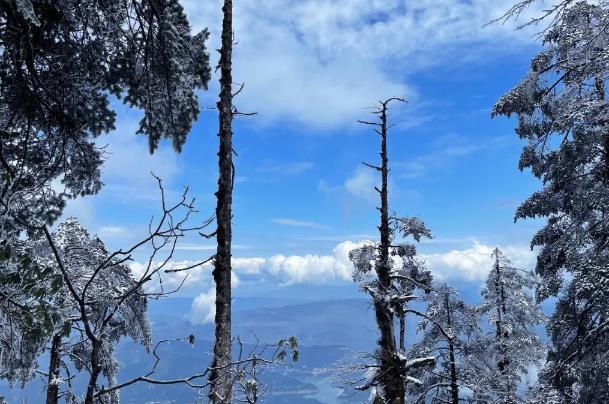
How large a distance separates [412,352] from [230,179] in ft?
48.8

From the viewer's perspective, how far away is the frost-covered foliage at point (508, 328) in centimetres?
1839

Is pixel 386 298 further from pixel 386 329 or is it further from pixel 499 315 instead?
pixel 499 315

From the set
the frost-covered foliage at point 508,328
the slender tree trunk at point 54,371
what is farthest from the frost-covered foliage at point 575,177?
the slender tree trunk at point 54,371

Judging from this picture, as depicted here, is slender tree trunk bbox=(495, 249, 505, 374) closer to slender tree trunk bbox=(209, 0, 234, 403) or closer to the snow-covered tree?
the snow-covered tree

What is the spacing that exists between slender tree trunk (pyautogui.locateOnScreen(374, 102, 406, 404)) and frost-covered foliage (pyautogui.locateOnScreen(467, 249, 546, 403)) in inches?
319

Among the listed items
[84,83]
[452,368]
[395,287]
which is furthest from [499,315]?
[84,83]

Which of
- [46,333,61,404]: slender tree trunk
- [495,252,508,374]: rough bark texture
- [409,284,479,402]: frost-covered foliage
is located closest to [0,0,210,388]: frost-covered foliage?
[46,333,61,404]: slender tree trunk

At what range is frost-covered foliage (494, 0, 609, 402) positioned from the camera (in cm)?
496

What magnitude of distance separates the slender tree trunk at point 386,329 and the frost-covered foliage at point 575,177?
3.01 metres

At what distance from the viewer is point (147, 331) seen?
13.1 m

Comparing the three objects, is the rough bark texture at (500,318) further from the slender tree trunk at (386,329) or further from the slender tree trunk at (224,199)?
the slender tree trunk at (224,199)

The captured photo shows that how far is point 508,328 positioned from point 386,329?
397 inches

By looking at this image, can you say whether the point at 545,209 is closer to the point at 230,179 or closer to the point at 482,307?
the point at 482,307

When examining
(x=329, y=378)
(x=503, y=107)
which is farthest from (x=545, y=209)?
(x=329, y=378)
